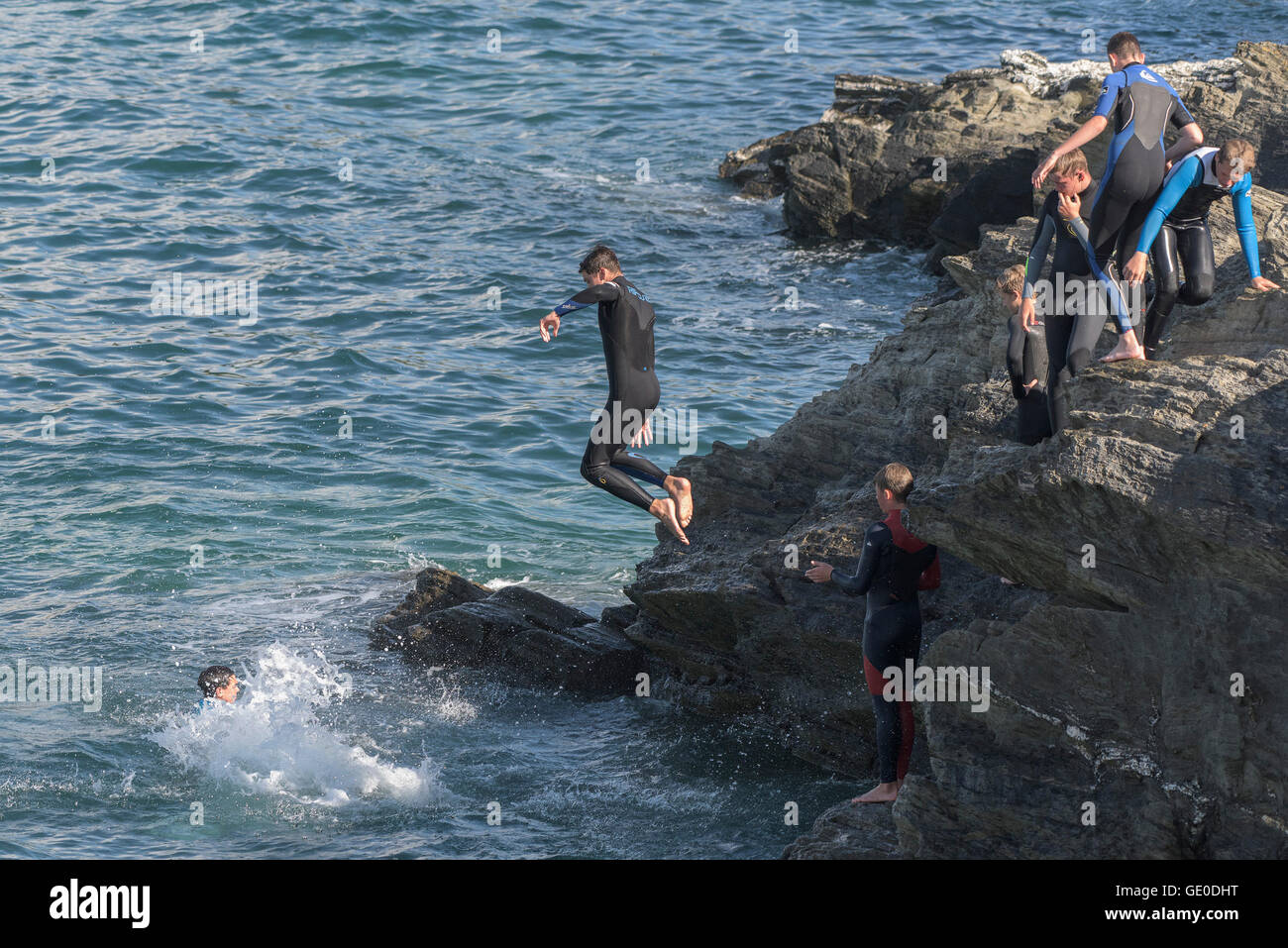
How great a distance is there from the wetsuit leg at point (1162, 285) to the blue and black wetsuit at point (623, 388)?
405cm

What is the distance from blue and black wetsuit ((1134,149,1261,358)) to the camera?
11.2m

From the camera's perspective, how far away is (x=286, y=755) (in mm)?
13039

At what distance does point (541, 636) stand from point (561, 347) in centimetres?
1123

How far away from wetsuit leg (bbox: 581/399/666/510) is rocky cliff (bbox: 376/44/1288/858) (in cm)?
168

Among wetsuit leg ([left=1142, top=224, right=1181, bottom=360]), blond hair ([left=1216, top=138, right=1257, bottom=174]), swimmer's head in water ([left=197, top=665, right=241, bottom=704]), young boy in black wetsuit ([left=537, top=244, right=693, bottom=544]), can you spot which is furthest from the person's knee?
swimmer's head in water ([left=197, top=665, right=241, bottom=704])

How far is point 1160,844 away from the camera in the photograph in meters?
8.66

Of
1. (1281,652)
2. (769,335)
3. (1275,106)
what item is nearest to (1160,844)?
(1281,652)

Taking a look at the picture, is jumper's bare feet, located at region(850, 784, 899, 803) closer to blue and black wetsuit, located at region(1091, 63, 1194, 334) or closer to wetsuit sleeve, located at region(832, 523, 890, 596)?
wetsuit sleeve, located at region(832, 523, 890, 596)

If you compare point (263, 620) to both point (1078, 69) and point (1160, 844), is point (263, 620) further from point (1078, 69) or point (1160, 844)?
point (1078, 69)

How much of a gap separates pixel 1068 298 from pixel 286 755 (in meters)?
8.04

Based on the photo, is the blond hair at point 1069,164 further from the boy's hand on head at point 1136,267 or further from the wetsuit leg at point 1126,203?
the boy's hand on head at point 1136,267

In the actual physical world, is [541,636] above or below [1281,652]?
below

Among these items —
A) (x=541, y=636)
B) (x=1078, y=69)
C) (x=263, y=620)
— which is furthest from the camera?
(x=1078, y=69)

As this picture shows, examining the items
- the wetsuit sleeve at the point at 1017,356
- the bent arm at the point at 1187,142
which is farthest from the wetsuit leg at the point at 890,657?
the bent arm at the point at 1187,142
